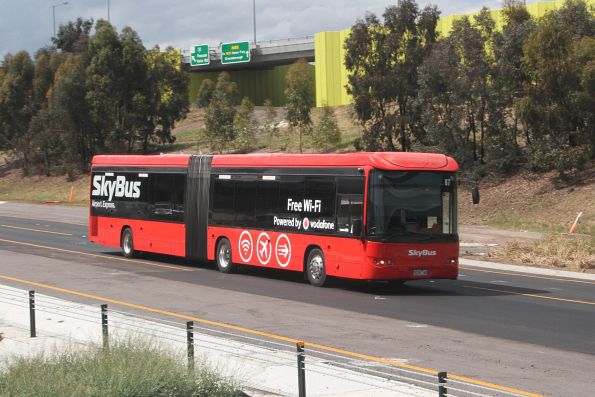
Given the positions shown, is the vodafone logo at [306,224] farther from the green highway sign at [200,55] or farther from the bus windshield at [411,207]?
the green highway sign at [200,55]

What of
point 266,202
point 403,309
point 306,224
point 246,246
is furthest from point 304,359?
point 246,246

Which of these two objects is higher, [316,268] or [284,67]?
[284,67]

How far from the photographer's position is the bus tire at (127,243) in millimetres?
29953

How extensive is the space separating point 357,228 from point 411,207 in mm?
1234

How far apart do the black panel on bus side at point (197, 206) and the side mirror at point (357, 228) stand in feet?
21.5

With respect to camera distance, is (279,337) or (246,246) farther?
(246,246)

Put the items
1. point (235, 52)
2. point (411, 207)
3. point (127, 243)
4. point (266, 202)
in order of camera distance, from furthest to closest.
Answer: point (235, 52) < point (127, 243) < point (266, 202) < point (411, 207)

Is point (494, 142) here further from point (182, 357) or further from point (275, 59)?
point (275, 59)

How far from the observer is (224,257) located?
84.6ft


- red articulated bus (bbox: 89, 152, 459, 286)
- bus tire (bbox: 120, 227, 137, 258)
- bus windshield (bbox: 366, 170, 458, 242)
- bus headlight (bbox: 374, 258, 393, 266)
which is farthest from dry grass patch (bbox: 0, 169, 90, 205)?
bus headlight (bbox: 374, 258, 393, 266)

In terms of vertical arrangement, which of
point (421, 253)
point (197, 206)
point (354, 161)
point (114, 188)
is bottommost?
point (421, 253)

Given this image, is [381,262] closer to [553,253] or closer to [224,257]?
[224,257]

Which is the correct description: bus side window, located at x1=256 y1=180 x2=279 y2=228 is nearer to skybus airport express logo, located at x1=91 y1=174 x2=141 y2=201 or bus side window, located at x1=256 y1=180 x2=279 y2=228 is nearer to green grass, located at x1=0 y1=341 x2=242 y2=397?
skybus airport express logo, located at x1=91 y1=174 x2=141 y2=201

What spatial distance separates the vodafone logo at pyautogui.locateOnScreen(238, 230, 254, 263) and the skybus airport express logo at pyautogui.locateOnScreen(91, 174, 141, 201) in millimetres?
5935
